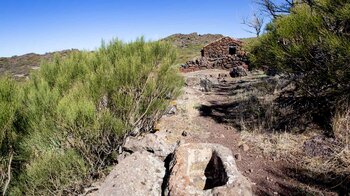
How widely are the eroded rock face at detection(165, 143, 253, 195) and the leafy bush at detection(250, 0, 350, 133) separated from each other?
9.27 feet

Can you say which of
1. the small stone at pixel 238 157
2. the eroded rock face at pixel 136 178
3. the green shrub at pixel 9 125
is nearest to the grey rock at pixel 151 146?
the eroded rock face at pixel 136 178

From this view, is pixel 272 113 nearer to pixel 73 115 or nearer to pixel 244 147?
pixel 244 147

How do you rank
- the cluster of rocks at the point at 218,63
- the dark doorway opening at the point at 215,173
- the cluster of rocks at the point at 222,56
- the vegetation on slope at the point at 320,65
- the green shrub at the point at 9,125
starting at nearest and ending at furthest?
the green shrub at the point at 9,125
the dark doorway opening at the point at 215,173
the vegetation on slope at the point at 320,65
the cluster of rocks at the point at 218,63
the cluster of rocks at the point at 222,56

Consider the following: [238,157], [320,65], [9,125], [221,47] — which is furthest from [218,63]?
[9,125]

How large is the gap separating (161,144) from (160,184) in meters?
1.25

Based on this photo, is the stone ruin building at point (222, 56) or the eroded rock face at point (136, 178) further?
the stone ruin building at point (222, 56)

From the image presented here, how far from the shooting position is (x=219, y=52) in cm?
2066

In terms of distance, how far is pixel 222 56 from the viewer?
67.5 ft

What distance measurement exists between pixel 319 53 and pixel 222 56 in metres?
14.7

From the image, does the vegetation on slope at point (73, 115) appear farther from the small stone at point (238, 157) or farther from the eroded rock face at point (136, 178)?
the small stone at point (238, 157)

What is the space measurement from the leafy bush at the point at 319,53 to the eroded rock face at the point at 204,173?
2.82 m

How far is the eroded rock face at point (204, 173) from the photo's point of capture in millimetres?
3500

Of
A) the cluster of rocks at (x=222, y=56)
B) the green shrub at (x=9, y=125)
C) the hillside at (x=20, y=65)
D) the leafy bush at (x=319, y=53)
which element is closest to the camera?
the green shrub at (x=9, y=125)

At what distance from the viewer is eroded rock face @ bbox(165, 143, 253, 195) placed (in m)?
3.50
